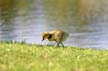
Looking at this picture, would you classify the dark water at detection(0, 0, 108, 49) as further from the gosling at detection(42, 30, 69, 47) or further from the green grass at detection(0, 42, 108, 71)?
the green grass at detection(0, 42, 108, 71)

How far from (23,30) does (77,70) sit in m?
20.6

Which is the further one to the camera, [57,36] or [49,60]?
[57,36]

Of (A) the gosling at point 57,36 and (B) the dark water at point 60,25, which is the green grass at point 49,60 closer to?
(A) the gosling at point 57,36

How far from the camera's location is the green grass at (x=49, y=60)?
9133mm

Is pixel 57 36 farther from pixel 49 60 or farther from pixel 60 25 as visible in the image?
pixel 60 25

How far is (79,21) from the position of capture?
111ft

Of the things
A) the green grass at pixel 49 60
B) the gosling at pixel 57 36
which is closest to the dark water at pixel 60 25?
the gosling at pixel 57 36

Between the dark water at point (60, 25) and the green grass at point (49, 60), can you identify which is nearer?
the green grass at point (49, 60)

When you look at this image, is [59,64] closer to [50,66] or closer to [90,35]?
[50,66]

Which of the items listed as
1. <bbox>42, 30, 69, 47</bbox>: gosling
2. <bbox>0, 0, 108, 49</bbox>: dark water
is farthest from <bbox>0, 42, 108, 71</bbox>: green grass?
<bbox>0, 0, 108, 49</bbox>: dark water

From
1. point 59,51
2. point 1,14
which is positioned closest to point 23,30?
point 1,14

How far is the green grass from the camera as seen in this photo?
9.13 m

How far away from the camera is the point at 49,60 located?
9820 mm

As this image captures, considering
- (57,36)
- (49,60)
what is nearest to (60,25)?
(57,36)
